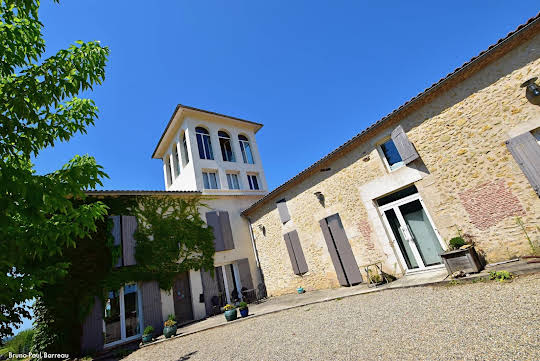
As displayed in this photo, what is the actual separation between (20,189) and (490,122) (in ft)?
26.6

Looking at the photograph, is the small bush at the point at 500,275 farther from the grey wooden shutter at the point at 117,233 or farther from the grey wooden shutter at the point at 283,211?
the grey wooden shutter at the point at 117,233

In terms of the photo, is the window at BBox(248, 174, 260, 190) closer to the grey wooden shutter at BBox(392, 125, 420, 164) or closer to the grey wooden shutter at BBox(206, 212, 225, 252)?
the grey wooden shutter at BBox(206, 212, 225, 252)

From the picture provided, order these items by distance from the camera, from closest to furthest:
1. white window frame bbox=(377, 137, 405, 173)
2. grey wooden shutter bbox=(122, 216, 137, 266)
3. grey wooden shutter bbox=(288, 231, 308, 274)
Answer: white window frame bbox=(377, 137, 405, 173), grey wooden shutter bbox=(122, 216, 137, 266), grey wooden shutter bbox=(288, 231, 308, 274)

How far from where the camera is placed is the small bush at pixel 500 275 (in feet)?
14.5

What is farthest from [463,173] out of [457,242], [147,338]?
[147,338]

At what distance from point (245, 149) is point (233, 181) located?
2.60m

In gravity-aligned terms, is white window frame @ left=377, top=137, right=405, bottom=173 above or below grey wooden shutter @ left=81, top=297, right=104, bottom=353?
above

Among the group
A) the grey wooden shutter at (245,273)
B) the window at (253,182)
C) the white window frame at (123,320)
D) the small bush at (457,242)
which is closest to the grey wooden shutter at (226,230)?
the grey wooden shutter at (245,273)

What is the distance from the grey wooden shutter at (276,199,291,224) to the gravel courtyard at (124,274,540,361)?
436cm

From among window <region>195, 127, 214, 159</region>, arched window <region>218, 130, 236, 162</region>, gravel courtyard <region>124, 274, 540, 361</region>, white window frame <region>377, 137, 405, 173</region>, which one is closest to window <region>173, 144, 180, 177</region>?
window <region>195, 127, 214, 159</region>

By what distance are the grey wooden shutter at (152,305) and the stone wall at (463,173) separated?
20.6 feet

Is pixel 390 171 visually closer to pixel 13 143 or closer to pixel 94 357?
pixel 13 143

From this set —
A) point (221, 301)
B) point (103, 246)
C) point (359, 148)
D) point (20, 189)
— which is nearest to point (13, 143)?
point (20, 189)

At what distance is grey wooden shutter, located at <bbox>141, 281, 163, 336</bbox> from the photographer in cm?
885
